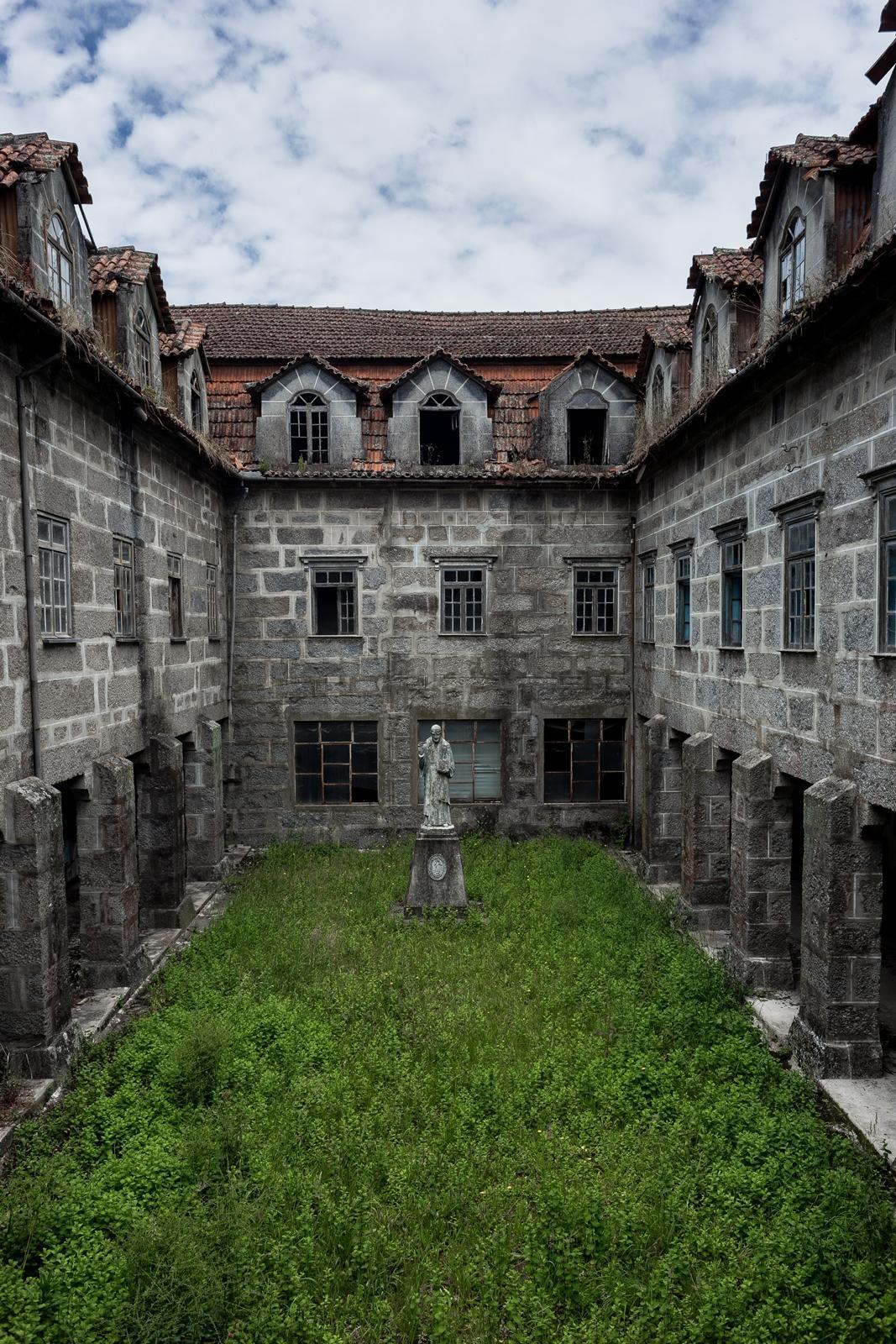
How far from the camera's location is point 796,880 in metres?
14.6

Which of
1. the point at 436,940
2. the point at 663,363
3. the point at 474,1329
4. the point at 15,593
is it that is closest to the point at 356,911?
the point at 436,940

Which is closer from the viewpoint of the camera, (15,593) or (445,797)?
(15,593)

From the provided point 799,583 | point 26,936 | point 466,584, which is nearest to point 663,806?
point 466,584

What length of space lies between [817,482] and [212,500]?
10087 mm

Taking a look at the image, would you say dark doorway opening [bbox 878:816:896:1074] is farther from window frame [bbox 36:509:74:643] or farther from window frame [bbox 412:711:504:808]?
window frame [bbox 36:509:74:643]

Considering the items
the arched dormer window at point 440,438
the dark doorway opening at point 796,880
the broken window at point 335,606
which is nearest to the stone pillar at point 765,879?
the dark doorway opening at point 796,880

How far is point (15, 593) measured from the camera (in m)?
8.12

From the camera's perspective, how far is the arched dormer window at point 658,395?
48.0 ft

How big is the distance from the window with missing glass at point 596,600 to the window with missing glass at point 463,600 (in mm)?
1789

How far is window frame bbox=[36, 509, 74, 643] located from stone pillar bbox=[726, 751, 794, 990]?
24.8 feet

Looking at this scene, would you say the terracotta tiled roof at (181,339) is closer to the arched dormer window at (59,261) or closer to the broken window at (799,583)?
the arched dormer window at (59,261)

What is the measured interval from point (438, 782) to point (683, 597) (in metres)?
4.69

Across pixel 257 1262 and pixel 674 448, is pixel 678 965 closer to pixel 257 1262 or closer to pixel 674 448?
pixel 257 1262

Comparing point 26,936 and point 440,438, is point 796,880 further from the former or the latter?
point 26,936
